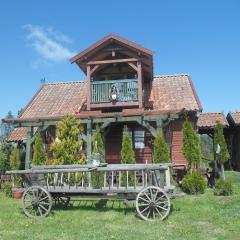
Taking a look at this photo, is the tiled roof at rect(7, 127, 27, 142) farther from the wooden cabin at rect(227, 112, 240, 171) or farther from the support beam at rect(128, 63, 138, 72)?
the wooden cabin at rect(227, 112, 240, 171)

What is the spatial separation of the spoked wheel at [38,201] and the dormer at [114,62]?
8.36m

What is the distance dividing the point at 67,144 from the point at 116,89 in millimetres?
4191

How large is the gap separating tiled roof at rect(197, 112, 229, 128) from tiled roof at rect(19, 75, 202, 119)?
2462mm

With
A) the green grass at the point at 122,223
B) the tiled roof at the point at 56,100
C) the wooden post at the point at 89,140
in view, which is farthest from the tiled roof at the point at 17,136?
the green grass at the point at 122,223

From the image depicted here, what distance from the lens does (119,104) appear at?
18.7m

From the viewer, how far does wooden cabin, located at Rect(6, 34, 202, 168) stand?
1745cm

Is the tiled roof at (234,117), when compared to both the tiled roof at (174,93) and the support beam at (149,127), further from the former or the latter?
the support beam at (149,127)

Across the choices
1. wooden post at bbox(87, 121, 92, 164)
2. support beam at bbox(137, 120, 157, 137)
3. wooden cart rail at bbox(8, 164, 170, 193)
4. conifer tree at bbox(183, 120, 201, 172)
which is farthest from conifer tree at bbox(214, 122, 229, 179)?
wooden cart rail at bbox(8, 164, 170, 193)

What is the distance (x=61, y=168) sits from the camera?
1132cm

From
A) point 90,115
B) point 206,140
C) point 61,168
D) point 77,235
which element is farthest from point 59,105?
point 206,140

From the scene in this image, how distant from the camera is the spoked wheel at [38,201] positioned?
35.4ft

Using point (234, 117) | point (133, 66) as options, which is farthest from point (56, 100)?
point (234, 117)

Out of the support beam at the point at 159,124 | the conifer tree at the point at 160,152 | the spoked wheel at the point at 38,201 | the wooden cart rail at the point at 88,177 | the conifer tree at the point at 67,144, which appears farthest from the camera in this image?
the support beam at the point at 159,124

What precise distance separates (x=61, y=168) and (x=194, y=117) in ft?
31.7
